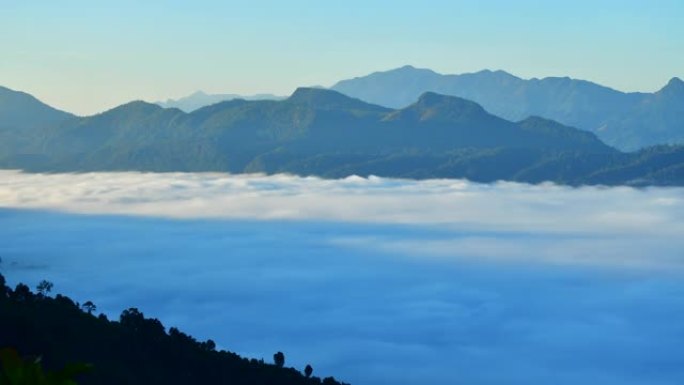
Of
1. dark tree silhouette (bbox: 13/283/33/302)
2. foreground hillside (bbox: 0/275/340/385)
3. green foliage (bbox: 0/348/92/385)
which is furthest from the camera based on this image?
dark tree silhouette (bbox: 13/283/33/302)

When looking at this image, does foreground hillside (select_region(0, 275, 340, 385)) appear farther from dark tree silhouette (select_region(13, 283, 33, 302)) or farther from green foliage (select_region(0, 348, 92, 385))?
green foliage (select_region(0, 348, 92, 385))

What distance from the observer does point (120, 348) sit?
90375mm

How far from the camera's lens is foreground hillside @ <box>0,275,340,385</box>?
265 feet

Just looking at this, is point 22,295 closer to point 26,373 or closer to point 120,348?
point 120,348

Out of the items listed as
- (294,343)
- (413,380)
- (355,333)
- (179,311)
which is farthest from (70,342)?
(179,311)

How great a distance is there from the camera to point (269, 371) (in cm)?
9569

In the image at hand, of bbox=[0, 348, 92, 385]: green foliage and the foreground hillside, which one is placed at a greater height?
the foreground hillside

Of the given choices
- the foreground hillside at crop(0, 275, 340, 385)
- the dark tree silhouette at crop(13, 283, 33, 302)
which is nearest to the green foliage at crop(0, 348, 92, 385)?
the foreground hillside at crop(0, 275, 340, 385)

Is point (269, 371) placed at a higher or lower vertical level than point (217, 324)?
lower

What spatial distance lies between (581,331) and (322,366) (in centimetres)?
6014

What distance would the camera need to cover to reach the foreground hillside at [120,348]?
265 ft

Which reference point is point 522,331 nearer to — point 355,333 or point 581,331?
point 581,331

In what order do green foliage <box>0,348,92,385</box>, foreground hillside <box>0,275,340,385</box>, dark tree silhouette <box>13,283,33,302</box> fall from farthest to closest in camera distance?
dark tree silhouette <box>13,283,33,302</box> < foreground hillside <box>0,275,340,385</box> < green foliage <box>0,348,92,385</box>

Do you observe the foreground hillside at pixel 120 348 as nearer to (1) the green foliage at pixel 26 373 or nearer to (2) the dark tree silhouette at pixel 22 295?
(2) the dark tree silhouette at pixel 22 295
